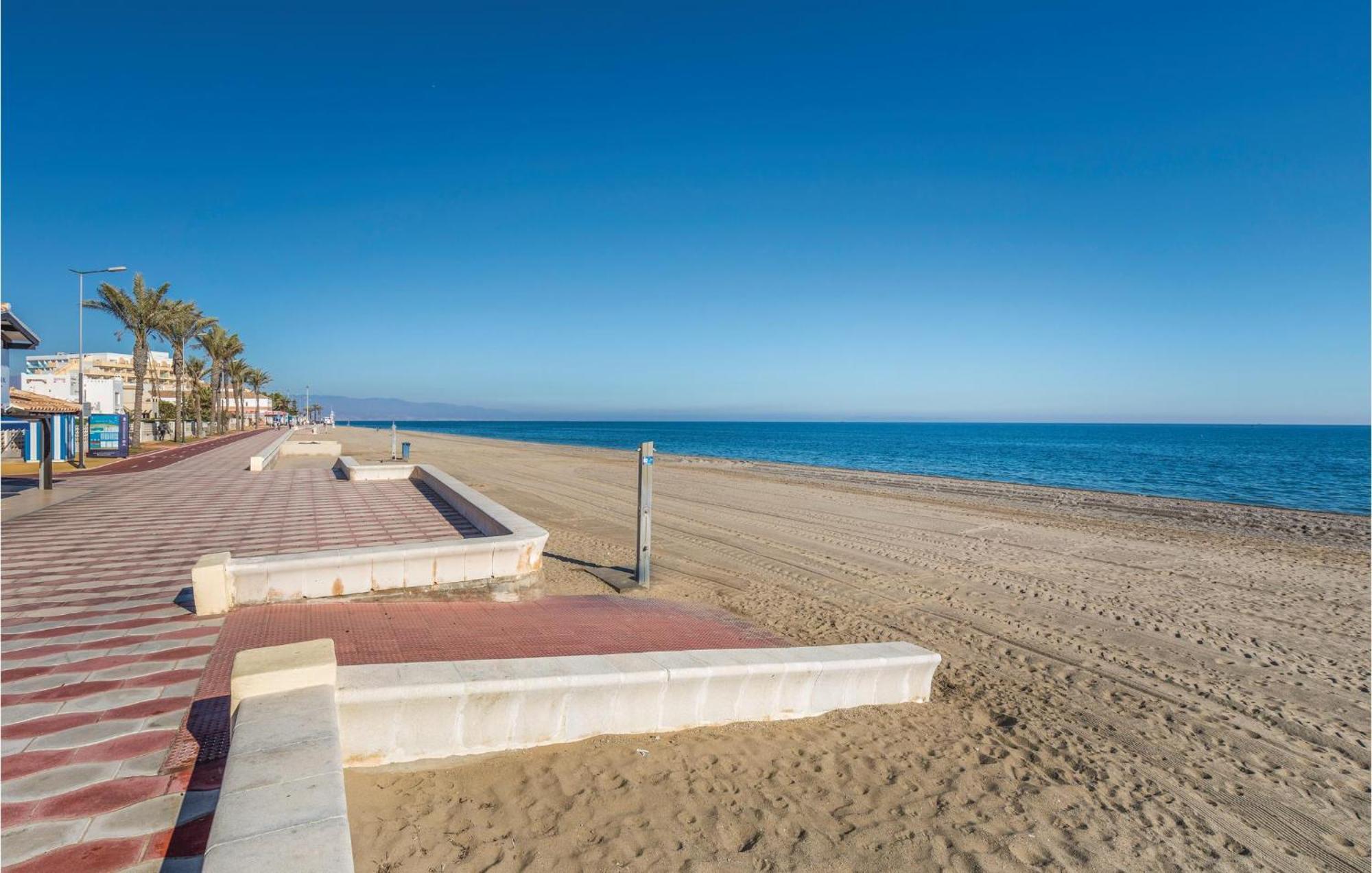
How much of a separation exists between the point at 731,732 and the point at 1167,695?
13.0ft

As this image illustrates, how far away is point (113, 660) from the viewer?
14.8ft

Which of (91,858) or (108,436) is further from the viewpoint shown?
(108,436)

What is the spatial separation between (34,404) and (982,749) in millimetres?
17591

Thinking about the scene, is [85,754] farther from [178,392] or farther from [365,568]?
[178,392]

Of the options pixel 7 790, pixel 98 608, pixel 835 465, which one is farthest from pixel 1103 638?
pixel 835 465

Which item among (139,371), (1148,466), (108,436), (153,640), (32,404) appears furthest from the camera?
(1148,466)

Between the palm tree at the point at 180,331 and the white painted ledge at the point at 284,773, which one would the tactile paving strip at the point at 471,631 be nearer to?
the white painted ledge at the point at 284,773

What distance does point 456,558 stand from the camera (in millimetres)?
7113

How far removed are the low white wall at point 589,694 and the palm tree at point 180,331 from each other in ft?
124

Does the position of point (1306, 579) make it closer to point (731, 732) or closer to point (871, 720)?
point (871, 720)

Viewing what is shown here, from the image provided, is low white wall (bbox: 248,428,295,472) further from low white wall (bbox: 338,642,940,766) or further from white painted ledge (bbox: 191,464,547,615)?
low white wall (bbox: 338,642,940,766)

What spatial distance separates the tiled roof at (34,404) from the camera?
13.0 m

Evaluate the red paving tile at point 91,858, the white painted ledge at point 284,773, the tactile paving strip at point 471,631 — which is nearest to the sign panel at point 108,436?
the tactile paving strip at point 471,631

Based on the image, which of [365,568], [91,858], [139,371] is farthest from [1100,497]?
[139,371]
